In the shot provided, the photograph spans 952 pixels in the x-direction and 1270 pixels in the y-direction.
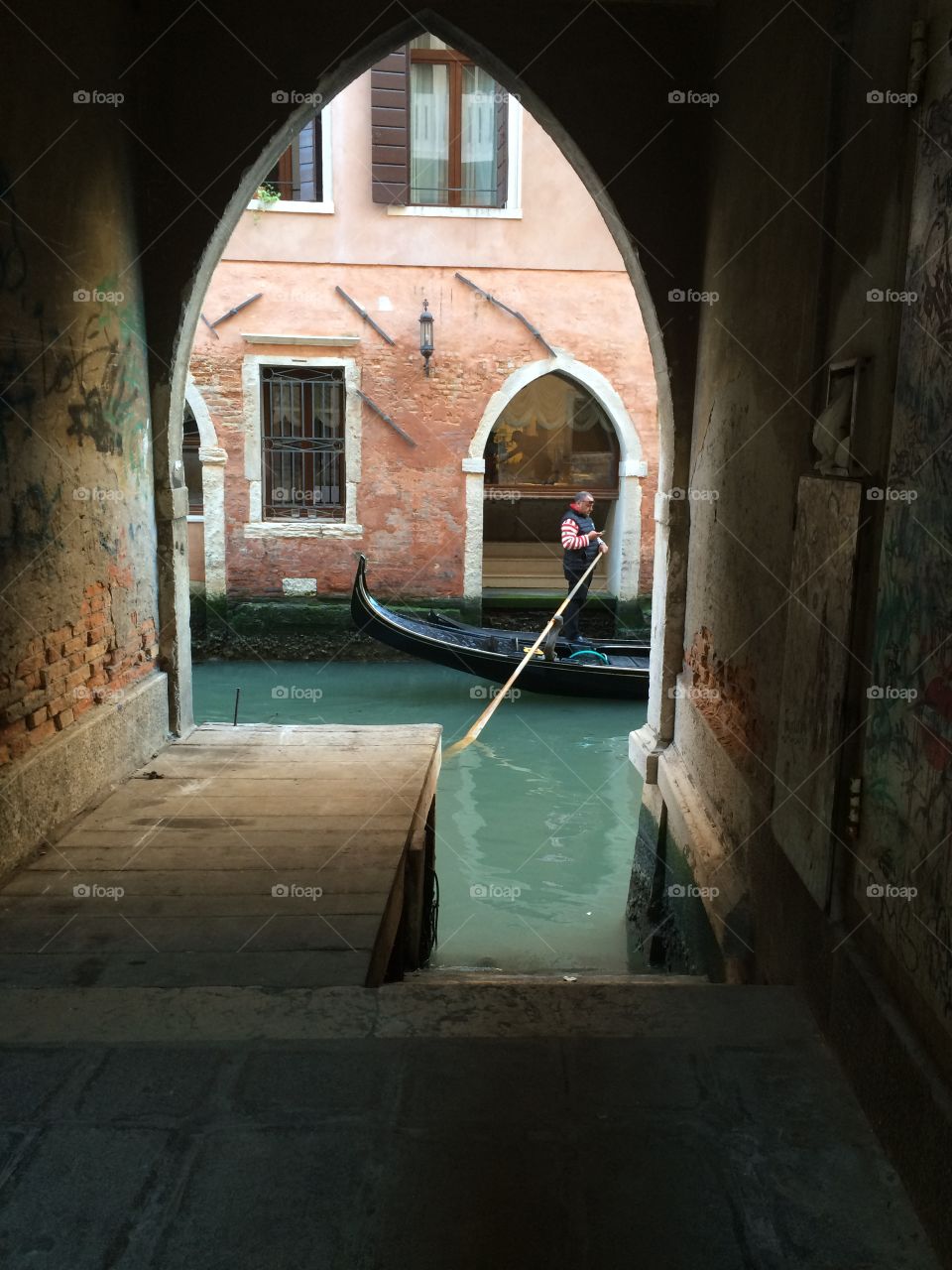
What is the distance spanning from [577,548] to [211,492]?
3.45 meters

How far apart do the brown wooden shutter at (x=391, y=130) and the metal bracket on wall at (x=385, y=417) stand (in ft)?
5.57

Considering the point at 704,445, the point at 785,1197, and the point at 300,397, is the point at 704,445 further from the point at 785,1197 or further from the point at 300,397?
the point at 300,397

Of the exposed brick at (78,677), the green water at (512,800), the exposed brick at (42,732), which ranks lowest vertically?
the green water at (512,800)

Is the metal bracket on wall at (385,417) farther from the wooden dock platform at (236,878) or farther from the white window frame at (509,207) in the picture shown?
the wooden dock platform at (236,878)

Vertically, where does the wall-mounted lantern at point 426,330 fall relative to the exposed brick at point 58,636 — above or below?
above

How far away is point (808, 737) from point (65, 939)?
1.78 m

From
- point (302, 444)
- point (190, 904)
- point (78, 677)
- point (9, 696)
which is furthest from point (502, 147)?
point (190, 904)

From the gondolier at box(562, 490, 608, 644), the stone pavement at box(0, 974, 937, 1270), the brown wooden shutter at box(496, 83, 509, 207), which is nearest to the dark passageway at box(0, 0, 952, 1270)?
the stone pavement at box(0, 974, 937, 1270)

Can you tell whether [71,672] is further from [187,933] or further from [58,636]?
[187,933]

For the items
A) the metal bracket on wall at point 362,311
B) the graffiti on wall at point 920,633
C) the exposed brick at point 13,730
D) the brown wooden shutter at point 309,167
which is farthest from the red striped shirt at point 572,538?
the graffiti on wall at point 920,633

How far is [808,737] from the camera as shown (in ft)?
7.47

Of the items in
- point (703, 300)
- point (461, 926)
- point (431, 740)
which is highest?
point (703, 300)

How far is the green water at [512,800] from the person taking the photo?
191 inches

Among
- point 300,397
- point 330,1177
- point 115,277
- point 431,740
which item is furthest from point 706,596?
point 300,397
